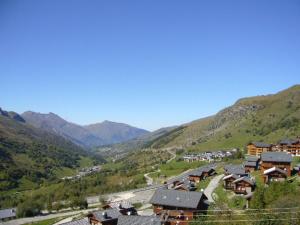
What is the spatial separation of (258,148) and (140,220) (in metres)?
82.4

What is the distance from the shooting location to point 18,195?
7830 inches

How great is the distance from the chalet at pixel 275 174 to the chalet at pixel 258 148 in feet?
150

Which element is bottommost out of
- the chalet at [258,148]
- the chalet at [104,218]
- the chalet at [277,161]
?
the chalet at [104,218]

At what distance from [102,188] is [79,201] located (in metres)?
44.2

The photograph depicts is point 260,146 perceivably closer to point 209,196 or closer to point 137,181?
point 209,196

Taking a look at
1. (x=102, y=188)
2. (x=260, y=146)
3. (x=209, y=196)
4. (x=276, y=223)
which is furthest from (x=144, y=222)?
(x=102, y=188)

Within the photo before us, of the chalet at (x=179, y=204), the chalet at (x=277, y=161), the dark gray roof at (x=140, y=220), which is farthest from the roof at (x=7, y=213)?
the chalet at (x=277, y=161)

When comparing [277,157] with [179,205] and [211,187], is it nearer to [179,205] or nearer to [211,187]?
[211,187]

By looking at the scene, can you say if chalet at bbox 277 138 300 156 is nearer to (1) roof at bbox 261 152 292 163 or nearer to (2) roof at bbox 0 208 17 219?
(1) roof at bbox 261 152 292 163

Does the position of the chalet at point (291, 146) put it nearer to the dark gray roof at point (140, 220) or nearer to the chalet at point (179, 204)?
the chalet at point (179, 204)

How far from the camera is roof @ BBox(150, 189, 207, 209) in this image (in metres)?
74.4

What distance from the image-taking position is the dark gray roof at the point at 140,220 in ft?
206

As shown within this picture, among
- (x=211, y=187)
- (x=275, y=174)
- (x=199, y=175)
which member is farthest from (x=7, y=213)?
(x=275, y=174)

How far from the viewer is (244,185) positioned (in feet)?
276
